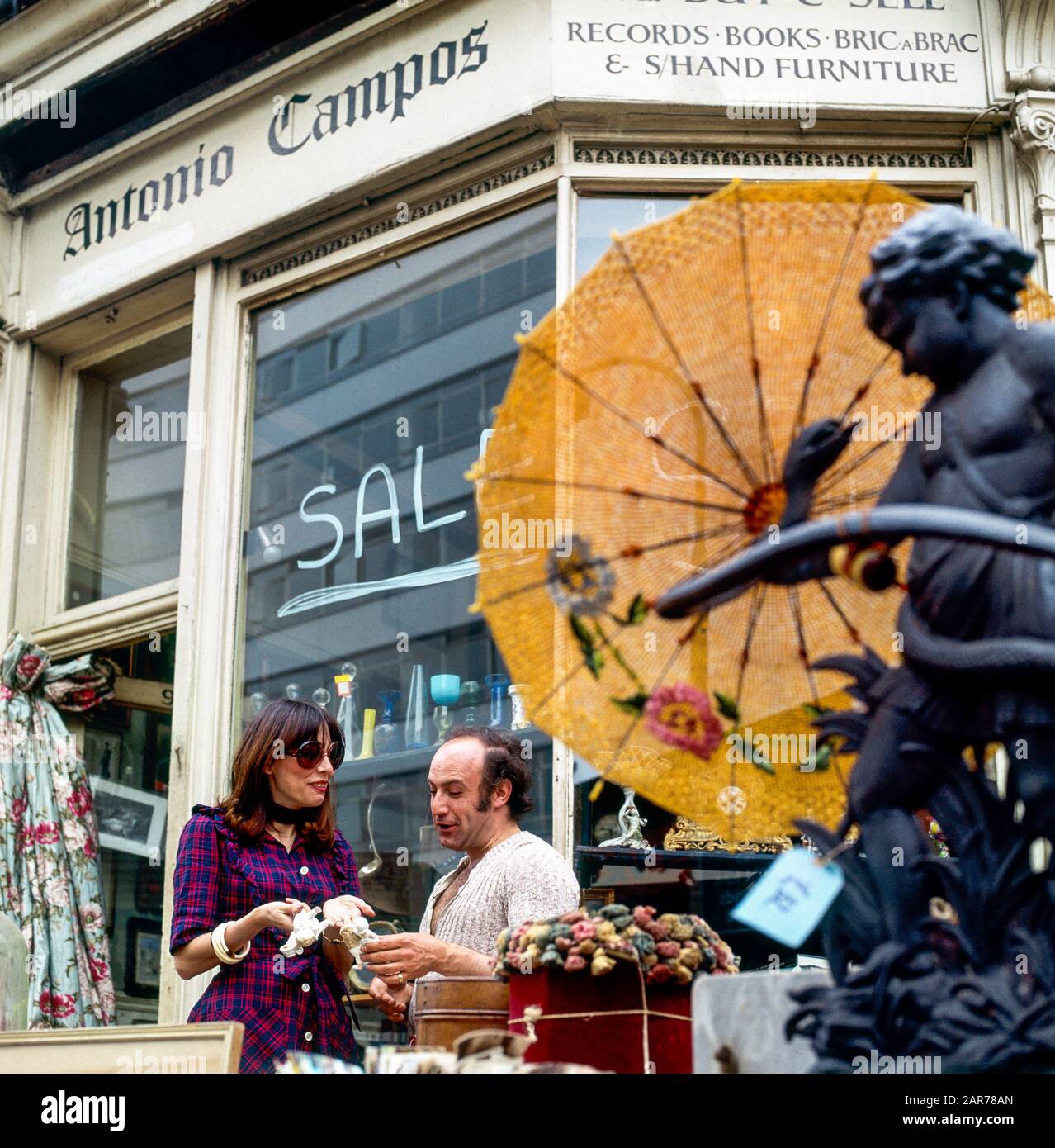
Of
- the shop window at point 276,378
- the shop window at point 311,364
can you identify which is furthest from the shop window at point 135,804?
the shop window at point 311,364

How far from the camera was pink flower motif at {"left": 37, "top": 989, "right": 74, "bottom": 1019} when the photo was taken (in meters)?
6.43

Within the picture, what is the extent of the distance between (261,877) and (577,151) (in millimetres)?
3228

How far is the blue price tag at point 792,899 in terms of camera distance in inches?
110

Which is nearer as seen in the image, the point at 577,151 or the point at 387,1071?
the point at 387,1071

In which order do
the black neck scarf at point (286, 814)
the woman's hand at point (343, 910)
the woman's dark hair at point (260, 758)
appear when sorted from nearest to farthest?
the woman's hand at point (343, 910) < the woman's dark hair at point (260, 758) < the black neck scarf at point (286, 814)

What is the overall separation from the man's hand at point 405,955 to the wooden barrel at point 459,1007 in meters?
→ 0.32

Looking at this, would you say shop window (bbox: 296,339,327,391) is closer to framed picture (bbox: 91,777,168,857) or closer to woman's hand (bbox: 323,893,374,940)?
framed picture (bbox: 91,777,168,857)

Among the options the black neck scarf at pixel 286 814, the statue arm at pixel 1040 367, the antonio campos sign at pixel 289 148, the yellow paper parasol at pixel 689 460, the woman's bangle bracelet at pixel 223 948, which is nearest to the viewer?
the statue arm at pixel 1040 367

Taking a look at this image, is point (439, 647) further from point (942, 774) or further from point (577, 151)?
point (942, 774)

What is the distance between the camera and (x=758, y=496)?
3543 millimetres

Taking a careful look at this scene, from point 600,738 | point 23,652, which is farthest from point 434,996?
point 23,652

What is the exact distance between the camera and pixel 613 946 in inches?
134

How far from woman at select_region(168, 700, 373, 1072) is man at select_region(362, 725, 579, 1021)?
0.18 meters

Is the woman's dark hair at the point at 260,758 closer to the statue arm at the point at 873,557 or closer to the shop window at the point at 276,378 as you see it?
the statue arm at the point at 873,557
